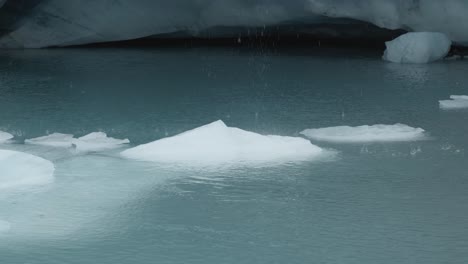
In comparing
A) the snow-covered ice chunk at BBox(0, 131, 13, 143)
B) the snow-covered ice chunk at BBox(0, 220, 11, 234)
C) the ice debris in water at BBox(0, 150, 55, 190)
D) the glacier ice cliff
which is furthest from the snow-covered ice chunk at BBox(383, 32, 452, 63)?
the snow-covered ice chunk at BBox(0, 220, 11, 234)

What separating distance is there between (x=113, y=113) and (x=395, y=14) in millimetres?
5016

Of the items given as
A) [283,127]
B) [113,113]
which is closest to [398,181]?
[283,127]

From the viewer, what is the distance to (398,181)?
4.43 metres

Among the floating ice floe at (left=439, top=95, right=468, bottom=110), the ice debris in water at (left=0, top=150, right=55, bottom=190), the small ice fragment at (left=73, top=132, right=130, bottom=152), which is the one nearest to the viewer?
the ice debris in water at (left=0, top=150, right=55, bottom=190)

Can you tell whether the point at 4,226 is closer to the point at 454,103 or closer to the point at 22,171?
the point at 22,171

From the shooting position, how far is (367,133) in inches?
223

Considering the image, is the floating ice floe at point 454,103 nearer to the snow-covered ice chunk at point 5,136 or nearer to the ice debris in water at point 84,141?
the ice debris in water at point 84,141

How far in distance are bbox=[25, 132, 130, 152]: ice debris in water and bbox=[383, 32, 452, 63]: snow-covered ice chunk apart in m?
5.62

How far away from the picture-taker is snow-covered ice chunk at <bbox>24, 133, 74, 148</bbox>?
17.4 ft

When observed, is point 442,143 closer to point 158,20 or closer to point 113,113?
point 113,113

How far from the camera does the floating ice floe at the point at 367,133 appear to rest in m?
5.54

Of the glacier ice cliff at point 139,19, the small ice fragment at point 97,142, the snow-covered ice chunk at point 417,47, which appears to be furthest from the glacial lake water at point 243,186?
the glacier ice cliff at point 139,19

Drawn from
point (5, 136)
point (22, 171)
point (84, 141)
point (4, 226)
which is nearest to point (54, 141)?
point (84, 141)

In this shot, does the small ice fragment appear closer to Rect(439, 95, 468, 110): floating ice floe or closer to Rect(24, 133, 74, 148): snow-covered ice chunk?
Rect(24, 133, 74, 148): snow-covered ice chunk
